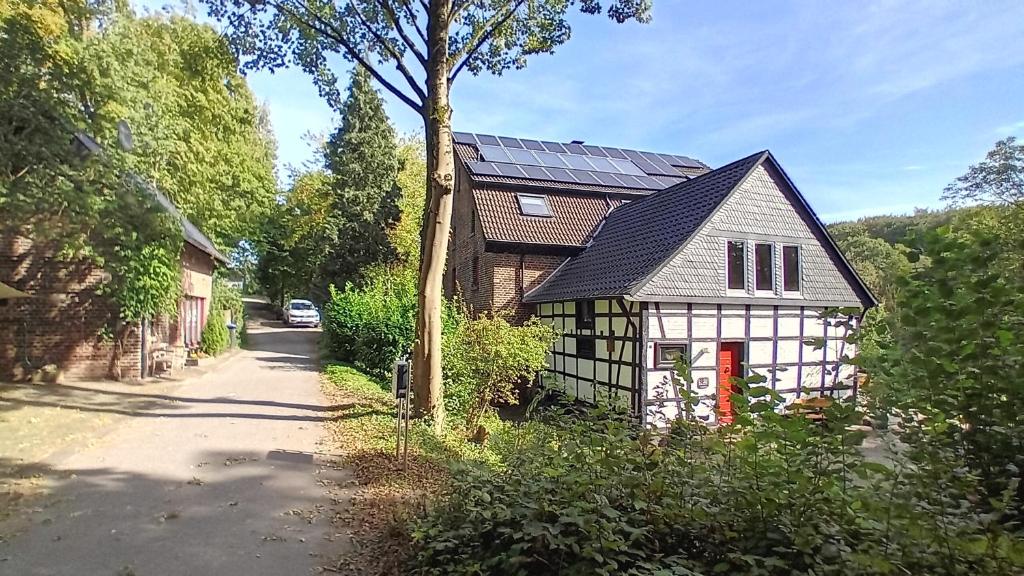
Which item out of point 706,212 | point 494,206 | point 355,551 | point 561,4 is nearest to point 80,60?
point 561,4

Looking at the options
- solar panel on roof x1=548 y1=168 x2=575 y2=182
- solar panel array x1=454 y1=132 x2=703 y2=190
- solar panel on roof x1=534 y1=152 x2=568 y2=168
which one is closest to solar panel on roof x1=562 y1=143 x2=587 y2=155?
solar panel array x1=454 y1=132 x2=703 y2=190

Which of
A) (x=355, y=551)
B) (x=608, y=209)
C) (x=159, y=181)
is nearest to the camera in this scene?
(x=355, y=551)

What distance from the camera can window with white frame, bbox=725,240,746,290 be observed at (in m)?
14.2

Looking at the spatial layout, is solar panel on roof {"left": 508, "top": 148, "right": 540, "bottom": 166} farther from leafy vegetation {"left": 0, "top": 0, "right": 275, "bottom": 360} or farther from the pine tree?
the pine tree

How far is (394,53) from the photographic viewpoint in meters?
9.80

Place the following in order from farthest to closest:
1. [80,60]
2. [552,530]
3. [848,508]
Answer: [80,60]
[552,530]
[848,508]

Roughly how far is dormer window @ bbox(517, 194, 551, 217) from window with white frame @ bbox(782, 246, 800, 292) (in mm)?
7001

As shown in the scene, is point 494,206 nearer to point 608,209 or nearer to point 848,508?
point 608,209

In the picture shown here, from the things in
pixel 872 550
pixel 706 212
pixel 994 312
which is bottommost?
pixel 872 550

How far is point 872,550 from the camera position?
7.82ft

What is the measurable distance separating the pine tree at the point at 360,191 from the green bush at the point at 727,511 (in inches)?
1141

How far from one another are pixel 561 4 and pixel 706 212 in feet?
21.1

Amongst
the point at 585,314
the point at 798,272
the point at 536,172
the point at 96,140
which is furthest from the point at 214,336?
the point at 798,272

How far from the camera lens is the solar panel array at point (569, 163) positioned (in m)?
19.3
